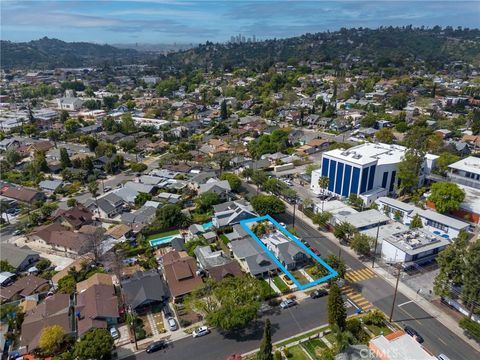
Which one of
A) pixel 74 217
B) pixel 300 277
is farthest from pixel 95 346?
pixel 74 217

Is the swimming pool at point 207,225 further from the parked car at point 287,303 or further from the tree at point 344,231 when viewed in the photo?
the parked car at point 287,303

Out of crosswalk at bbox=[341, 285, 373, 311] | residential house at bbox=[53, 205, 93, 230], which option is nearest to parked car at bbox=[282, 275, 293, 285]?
crosswalk at bbox=[341, 285, 373, 311]

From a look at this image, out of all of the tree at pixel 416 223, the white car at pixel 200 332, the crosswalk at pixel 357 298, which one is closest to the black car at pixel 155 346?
the white car at pixel 200 332

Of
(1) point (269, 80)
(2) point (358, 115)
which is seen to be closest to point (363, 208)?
(2) point (358, 115)

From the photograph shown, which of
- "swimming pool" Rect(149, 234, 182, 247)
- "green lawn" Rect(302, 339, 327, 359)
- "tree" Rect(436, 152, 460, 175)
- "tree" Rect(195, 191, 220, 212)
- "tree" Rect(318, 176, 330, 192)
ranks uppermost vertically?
"tree" Rect(436, 152, 460, 175)

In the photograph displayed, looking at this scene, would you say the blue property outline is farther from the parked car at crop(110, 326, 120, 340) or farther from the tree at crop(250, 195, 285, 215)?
the parked car at crop(110, 326, 120, 340)

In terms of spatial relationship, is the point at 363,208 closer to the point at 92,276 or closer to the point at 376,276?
the point at 376,276

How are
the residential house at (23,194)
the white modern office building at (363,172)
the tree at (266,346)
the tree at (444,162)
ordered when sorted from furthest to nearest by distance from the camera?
1. the tree at (444,162)
2. the residential house at (23,194)
3. the white modern office building at (363,172)
4. the tree at (266,346)
